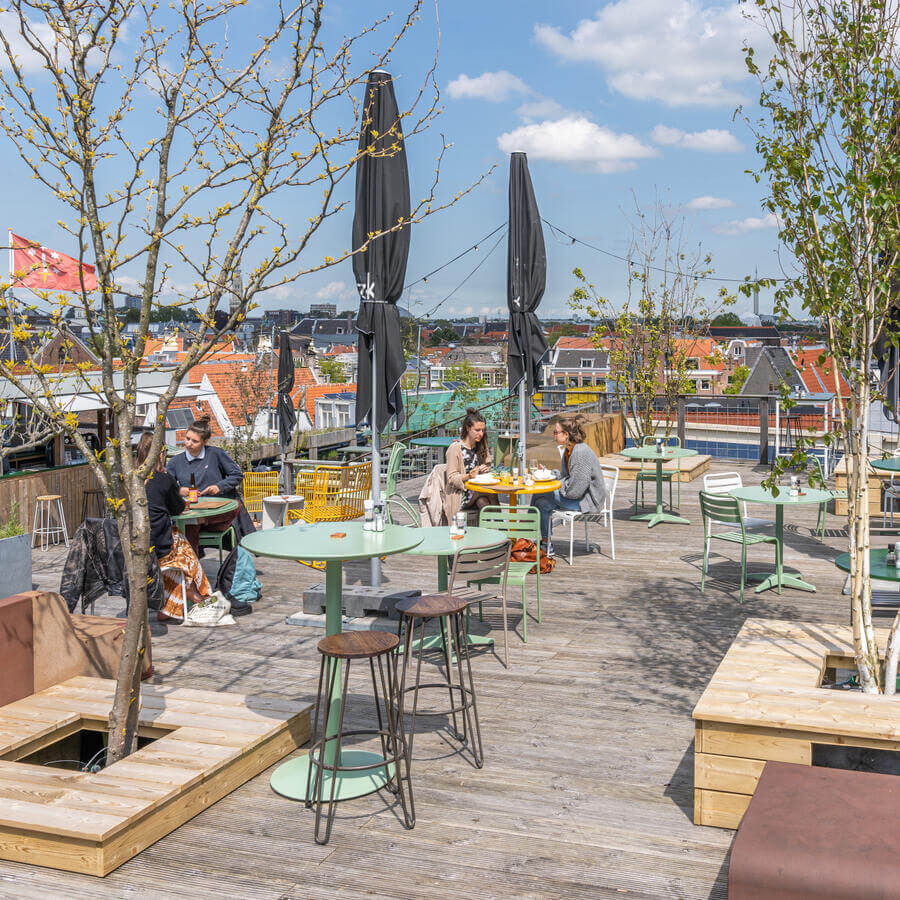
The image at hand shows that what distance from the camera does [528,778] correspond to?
404 centimetres

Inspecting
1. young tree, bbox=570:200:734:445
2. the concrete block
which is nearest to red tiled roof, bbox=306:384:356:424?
young tree, bbox=570:200:734:445

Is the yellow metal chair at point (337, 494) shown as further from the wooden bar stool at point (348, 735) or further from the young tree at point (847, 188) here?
the young tree at point (847, 188)

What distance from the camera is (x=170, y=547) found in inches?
258

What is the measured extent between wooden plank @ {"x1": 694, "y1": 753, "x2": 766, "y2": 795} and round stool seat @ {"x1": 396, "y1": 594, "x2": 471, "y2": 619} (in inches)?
46.3

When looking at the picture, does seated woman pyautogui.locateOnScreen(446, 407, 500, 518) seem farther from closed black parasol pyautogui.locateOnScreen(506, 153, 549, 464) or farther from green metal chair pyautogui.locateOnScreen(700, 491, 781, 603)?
green metal chair pyautogui.locateOnScreen(700, 491, 781, 603)

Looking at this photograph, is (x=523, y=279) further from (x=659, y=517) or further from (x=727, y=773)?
(x=727, y=773)

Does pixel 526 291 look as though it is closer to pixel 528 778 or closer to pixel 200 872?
pixel 528 778

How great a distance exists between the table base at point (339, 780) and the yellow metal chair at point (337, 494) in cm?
427

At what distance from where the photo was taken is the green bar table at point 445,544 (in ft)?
17.0

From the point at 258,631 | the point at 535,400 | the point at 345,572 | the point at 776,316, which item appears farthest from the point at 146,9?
the point at 535,400

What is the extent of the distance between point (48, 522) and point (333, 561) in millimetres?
7495

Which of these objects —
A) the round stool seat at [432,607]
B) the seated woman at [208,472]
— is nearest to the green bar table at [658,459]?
the seated woman at [208,472]

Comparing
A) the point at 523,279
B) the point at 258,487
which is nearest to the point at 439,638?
the point at 523,279

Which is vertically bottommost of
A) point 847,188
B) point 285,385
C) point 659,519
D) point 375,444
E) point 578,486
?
point 659,519
